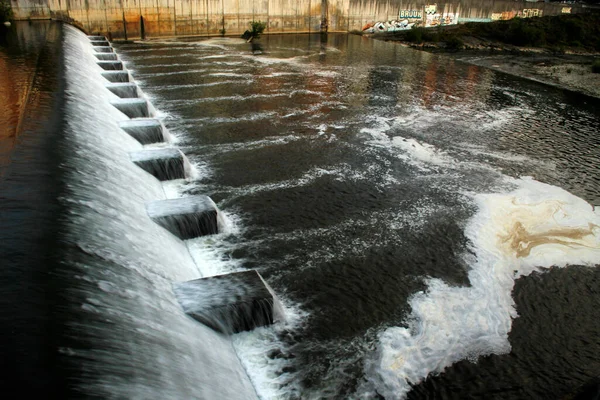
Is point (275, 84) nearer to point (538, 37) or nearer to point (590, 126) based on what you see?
point (590, 126)

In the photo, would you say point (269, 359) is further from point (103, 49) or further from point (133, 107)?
point (103, 49)

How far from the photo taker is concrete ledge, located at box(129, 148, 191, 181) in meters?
7.71

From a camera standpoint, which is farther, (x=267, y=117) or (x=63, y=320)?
(x=267, y=117)

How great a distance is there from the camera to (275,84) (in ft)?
50.0

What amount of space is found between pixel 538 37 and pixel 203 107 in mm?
24634

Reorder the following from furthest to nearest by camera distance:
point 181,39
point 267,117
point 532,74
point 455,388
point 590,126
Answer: point 181,39 → point 532,74 → point 590,126 → point 267,117 → point 455,388

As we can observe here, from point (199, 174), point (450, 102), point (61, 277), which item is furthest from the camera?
point (450, 102)

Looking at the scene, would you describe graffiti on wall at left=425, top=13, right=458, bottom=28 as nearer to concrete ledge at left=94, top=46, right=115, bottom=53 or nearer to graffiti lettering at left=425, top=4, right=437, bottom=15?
graffiti lettering at left=425, top=4, right=437, bottom=15

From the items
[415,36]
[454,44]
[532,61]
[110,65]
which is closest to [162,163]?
[110,65]

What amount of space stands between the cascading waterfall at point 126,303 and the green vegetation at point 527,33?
25.4m

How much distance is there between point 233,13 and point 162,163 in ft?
71.5

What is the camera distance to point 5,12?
20484 mm

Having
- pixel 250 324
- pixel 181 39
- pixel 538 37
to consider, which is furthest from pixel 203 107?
pixel 538 37

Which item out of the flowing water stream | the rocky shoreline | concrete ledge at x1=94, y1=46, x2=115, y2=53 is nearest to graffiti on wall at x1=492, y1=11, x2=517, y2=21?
the rocky shoreline
